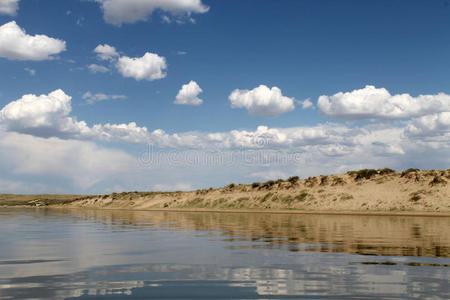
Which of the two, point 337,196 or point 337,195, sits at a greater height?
point 337,195

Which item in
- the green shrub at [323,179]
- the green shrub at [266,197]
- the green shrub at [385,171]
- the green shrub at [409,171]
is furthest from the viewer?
the green shrub at [266,197]

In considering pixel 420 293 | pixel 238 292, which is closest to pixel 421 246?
pixel 420 293

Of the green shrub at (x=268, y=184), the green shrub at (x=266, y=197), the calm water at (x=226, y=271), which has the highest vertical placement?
the green shrub at (x=268, y=184)

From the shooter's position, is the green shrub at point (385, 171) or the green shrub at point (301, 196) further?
the green shrub at point (385, 171)

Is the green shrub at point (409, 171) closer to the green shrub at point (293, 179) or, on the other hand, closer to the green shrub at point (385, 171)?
the green shrub at point (385, 171)

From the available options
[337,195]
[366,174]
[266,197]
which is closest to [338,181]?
[366,174]

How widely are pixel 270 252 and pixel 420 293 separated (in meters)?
6.87

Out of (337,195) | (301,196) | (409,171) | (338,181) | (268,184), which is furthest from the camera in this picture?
(268,184)

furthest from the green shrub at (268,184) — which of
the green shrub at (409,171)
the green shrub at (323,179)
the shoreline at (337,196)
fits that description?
the green shrub at (409,171)

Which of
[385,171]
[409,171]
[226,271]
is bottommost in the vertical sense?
[226,271]

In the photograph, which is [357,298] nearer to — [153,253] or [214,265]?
[214,265]

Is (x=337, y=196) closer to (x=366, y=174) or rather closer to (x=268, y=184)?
(x=366, y=174)

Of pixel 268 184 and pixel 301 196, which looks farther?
pixel 268 184

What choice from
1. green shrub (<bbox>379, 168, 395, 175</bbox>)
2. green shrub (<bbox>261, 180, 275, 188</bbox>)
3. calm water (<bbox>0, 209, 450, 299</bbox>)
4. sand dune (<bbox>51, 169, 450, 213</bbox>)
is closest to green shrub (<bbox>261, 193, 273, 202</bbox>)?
sand dune (<bbox>51, 169, 450, 213</bbox>)
